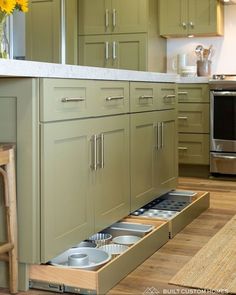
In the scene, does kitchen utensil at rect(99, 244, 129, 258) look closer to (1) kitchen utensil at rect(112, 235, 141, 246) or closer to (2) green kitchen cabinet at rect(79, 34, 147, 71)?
(1) kitchen utensil at rect(112, 235, 141, 246)

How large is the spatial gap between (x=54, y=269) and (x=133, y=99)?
4.01 feet

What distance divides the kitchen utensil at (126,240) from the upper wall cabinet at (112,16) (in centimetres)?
317

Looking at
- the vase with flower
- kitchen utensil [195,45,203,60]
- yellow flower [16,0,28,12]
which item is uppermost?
kitchen utensil [195,45,203,60]

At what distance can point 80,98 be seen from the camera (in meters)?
2.42

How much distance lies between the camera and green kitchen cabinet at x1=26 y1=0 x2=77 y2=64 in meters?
5.73

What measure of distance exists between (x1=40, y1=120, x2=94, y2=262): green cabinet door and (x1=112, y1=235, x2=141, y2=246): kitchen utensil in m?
0.23

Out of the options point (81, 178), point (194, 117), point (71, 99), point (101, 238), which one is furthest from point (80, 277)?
point (194, 117)

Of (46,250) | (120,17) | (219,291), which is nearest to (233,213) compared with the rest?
(219,291)

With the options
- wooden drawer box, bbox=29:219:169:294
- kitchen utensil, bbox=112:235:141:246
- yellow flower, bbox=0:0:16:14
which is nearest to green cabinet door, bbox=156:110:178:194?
kitchen utensil, bbox=112:235:141:246

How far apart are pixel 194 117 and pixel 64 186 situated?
10.2 feet

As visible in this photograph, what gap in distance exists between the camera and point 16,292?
86.1 inches

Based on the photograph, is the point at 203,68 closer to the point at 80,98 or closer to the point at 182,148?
the point at 182,148

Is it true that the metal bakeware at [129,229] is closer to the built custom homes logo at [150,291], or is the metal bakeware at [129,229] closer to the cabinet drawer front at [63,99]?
the built custom homes logo at [150,291]

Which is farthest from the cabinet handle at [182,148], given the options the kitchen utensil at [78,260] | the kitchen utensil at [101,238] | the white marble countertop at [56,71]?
the kitchen utensil at [78,260]
